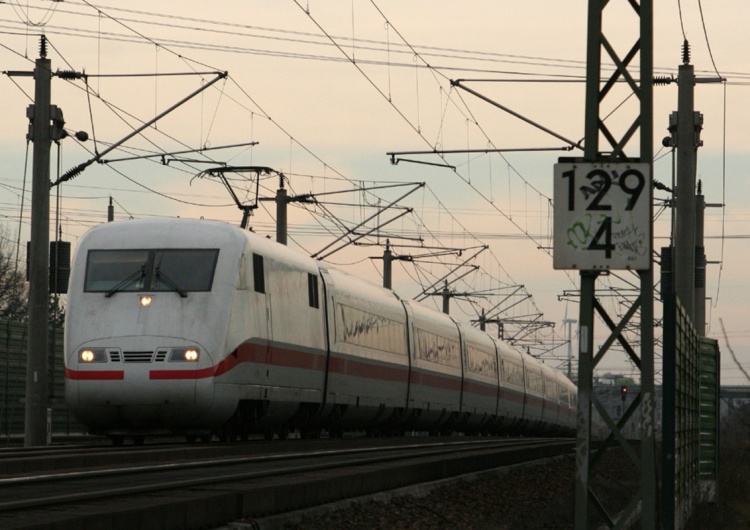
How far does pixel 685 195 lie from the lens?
71.7 ft

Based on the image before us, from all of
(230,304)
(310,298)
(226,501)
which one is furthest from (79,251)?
(226,501)

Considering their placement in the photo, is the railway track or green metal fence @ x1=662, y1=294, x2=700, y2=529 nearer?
the railway track

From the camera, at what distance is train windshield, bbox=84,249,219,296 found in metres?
19.4

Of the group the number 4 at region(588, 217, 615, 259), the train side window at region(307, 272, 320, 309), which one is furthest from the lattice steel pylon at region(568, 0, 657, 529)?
the train side window at region(307, 272, 320, 309)

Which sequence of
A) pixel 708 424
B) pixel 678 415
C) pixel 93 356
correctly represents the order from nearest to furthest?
pixel 678 415 → pixel 93 356 → pixel 708 424

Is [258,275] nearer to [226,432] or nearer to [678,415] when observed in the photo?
[226,432]

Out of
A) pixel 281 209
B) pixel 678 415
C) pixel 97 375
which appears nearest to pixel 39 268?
pixel 97 375

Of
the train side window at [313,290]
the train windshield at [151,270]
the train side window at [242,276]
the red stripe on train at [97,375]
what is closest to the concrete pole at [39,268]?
the train windshield at [151,270]

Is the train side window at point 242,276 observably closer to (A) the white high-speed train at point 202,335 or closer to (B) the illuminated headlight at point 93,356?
(A) the white high-speed train at point 202,335

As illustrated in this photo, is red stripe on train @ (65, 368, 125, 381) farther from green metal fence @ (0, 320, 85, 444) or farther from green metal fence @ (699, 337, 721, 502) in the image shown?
green metal fence @ (0, 320, 85, 444)

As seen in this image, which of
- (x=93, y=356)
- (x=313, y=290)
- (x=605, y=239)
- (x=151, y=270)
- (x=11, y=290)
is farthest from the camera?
(x=11, y=290)

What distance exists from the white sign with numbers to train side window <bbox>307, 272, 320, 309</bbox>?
13.7 metres

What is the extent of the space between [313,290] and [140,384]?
6.22 m

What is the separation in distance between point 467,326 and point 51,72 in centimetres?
2025
